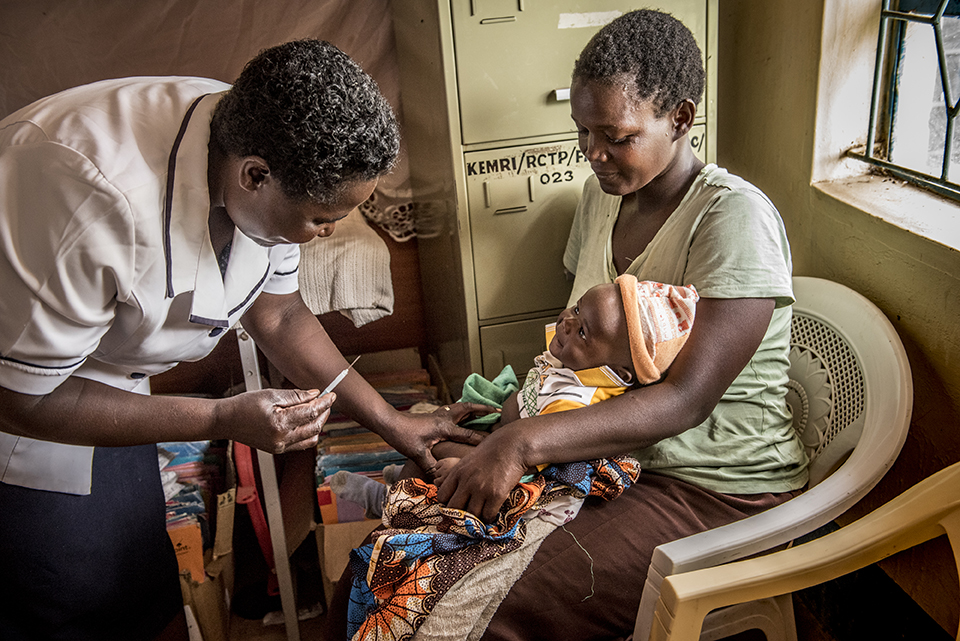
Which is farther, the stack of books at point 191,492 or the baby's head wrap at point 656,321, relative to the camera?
the stack of books at point 191,492

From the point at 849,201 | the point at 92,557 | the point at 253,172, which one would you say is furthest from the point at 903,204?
the point at 92,557

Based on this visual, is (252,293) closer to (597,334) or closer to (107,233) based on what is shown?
(107,233)

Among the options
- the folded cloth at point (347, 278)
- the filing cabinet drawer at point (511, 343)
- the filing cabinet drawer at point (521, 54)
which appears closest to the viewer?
the filing cabinet drawer at point (521, 54)

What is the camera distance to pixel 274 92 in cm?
118

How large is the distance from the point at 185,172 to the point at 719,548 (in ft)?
4.06

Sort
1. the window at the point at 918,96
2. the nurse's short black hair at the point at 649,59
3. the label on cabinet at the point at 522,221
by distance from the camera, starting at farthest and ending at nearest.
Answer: the label on cabinet at the point at 522,221, the window at the point at 918,96, the nurse's short black hair at the point at 649,59

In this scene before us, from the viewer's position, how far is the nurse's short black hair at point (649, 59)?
1586mm

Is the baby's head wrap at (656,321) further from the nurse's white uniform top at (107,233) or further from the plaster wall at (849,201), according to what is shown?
the nurse's white uniform top at (107,233)

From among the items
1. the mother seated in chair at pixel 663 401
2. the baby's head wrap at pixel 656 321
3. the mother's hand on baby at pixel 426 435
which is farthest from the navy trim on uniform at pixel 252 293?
the baby's head wrap at pixel 656 321

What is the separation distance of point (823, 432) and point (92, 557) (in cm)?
175

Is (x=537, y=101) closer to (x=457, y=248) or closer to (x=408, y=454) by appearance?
(x=457, y=248)

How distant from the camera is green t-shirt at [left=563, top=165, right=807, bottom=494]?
4.90 feet

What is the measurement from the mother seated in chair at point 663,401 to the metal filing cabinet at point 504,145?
0.41 m

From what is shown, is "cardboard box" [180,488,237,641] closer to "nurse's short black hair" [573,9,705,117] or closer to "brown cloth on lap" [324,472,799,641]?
"brown cloth on lap" [324,472,799,641]
